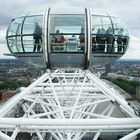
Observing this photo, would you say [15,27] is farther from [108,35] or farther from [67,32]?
[108,35]

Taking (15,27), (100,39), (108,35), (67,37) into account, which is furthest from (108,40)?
(15,27)

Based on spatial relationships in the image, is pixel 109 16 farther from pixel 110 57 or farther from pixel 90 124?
pixel 90 124

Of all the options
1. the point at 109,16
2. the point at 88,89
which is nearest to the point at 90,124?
the point at 109,16

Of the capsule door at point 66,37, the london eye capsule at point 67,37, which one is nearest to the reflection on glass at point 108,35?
the london eye capsule at point 67,37

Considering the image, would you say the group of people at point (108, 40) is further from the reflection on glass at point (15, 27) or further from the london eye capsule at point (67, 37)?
the reflection on glass at point (15, 27)

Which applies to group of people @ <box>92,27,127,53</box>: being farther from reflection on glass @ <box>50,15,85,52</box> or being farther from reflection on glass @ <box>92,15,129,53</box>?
reflection on glass @ <box>50,15,85,52</box>

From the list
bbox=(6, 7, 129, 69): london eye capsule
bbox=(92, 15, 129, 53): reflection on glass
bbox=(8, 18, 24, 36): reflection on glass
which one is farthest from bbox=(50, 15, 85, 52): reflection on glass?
bbox=(8, 18, 24, 36): reflection on glass
